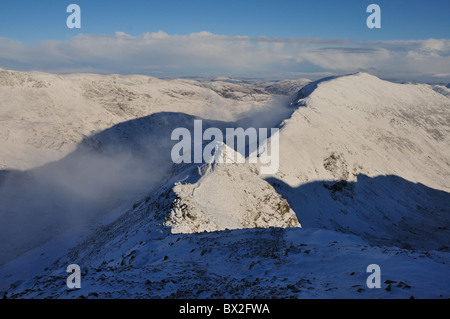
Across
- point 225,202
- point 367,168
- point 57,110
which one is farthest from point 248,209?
point 57,110

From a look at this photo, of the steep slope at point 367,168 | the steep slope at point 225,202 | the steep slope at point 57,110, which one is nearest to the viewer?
the steep slope at point 225,202

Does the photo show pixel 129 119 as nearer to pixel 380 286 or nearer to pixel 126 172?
pixel 126 172

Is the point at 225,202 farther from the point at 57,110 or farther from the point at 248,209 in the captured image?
the point at 57,110

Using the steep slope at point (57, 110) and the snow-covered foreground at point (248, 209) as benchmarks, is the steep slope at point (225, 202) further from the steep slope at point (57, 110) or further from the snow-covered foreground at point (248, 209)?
the steep slope at point (57, 110)

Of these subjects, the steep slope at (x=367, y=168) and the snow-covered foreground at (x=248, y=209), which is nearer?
the snow-covered foreground at (x=248, y=209)

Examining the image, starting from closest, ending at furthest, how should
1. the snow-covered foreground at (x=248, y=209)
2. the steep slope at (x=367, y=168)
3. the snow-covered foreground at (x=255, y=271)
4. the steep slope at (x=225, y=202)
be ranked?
the snow-covered foreground at (x=255, y=271), the snow-covered foreground at (x=248, y=209), the steep slope at (x=225, y=202), the steep slope at (x=367, y=168)

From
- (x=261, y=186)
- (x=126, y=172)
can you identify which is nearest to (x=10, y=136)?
(x=126, y=172)

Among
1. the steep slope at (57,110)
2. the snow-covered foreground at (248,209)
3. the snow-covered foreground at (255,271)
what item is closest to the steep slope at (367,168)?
the snow-covered foreground at (248,209)

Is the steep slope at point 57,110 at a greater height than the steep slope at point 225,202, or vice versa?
the steep slope at point 57,110

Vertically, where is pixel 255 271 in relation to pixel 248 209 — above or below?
above
